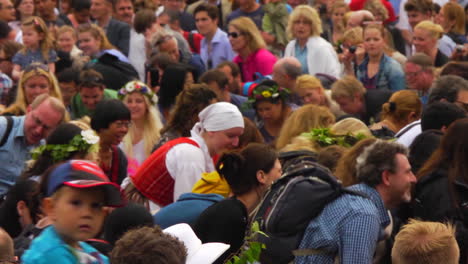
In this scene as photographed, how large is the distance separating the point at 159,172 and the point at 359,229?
233 cm

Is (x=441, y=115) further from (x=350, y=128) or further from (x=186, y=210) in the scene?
(x=186, y=210)

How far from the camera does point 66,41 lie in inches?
495

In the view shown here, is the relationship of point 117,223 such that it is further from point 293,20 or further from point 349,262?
point 293,20

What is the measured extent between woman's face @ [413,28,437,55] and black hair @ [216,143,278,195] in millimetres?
6449

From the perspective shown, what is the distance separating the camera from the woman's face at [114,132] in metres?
8.09

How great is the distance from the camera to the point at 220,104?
7.43m

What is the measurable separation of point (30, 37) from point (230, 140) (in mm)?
5535

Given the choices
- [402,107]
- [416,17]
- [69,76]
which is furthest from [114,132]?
[416,17]

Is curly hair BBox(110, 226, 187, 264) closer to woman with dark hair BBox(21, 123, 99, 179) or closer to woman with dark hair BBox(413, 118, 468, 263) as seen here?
woman with dark hair BBox(413, 118, 468, 263)

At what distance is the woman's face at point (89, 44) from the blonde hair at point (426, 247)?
7.86 meters

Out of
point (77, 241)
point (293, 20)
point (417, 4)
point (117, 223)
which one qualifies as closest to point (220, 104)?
point (117, 223)

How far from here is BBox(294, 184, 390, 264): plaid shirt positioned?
5273mm

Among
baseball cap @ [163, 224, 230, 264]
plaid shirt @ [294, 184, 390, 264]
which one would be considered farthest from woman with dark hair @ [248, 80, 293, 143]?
baseball cap @ [163, 224, 230, 264]

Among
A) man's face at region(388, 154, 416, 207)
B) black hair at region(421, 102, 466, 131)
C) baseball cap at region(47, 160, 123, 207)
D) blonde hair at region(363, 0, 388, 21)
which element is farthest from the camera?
blonde hair at region(363, 0, 388, 21)
